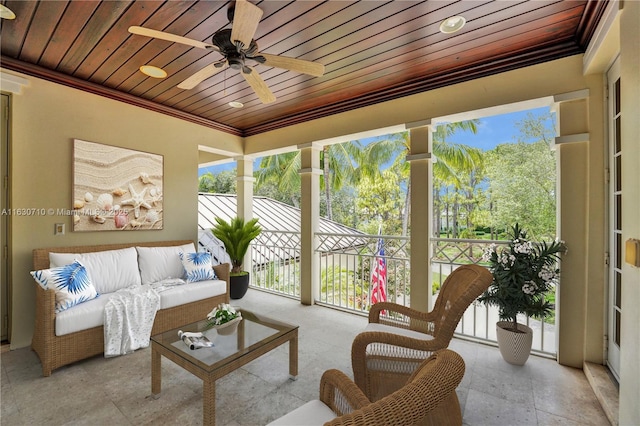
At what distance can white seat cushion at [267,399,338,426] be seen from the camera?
44.1 inches

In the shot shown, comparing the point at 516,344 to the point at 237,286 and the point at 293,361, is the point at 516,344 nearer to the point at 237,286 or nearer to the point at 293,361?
the point at 293,361

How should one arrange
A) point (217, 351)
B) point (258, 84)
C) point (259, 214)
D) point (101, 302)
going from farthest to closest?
point (259, 214) → point (101, 302) → point (258, 84) → point (217, 351)

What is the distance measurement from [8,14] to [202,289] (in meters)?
2.81

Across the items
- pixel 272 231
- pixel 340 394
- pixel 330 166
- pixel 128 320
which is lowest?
pixel 128 320

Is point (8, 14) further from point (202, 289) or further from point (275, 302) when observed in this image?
point (275, 302)

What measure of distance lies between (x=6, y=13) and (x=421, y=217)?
12.8ft

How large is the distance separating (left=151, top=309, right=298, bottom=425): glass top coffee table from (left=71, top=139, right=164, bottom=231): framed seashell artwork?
204cm

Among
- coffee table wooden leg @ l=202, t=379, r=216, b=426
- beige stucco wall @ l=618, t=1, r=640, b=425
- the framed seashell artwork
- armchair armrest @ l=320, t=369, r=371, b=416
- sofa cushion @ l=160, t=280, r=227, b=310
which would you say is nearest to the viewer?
armchair armrest @ l=320, t=369, r=371, b=416

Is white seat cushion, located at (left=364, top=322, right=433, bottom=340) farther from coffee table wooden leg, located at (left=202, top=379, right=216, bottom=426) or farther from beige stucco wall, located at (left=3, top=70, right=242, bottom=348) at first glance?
beige stucco wall, located at (left=3, top=70, right=242, bottom=348)

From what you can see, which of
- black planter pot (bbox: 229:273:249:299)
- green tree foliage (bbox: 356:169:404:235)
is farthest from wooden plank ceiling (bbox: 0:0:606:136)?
green tree foliage (bbox: 356:169:404:235)

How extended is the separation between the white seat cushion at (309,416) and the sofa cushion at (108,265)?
2.76 metres

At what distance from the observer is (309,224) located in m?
4.20

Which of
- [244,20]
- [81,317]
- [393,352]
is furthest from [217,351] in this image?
[244,20]

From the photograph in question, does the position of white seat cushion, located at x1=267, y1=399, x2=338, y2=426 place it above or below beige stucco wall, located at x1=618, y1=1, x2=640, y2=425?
below
